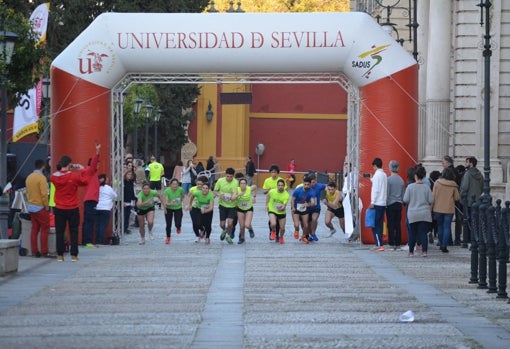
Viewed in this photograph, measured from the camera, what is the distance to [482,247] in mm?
18312

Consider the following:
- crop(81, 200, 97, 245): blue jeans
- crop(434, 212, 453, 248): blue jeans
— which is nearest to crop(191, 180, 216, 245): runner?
crop(81, 200, 97, 245): blue jeans

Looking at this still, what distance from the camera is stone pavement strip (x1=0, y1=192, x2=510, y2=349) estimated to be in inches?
503

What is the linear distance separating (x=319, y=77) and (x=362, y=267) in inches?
310

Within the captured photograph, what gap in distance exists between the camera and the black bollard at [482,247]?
59.0ft

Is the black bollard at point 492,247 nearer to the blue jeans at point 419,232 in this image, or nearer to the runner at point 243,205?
the blue jeans at point 419,232

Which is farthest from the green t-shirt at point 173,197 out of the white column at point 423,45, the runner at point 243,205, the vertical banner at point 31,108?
the white column at point 423,45

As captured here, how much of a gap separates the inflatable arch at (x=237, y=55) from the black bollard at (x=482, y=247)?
8.56 metres

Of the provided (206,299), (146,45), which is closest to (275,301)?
(206,299)

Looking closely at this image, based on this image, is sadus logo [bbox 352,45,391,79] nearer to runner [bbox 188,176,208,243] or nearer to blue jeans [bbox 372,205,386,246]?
blue jeans [bbox 372,205,386,246]

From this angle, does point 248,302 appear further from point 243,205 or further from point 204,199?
point 243,205

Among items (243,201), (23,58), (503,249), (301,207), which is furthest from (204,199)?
(503,249)

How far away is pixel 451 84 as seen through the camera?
38594 mm

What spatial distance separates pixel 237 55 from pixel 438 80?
491 inches

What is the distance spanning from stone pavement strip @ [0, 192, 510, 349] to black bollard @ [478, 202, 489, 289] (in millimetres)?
274
